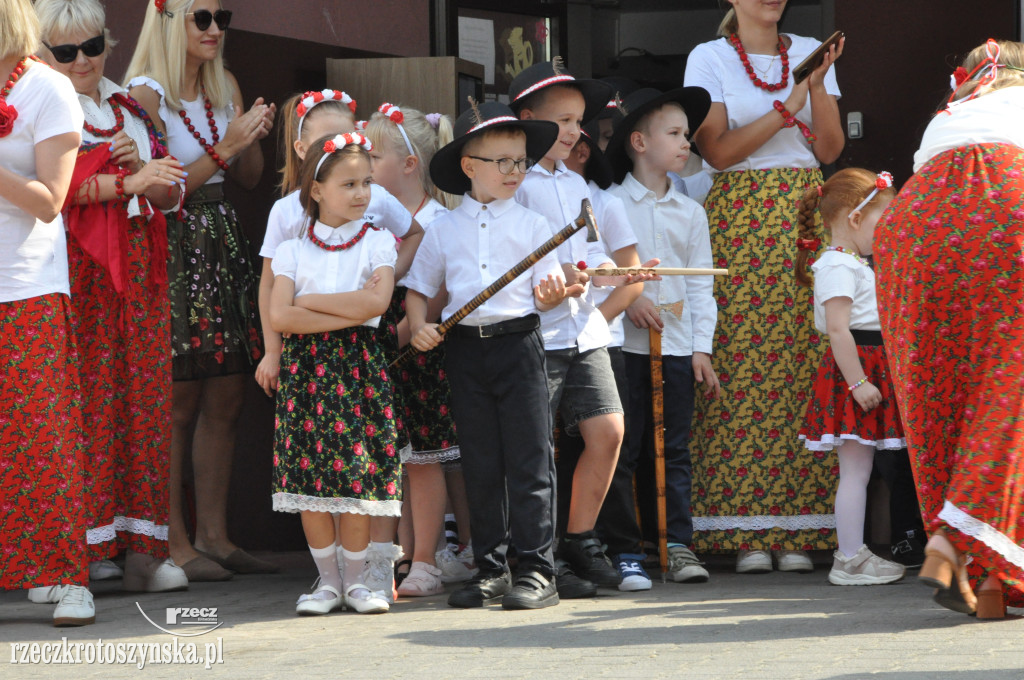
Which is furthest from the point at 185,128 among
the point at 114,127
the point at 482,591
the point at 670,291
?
the point at 482,591

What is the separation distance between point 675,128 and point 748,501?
151cm

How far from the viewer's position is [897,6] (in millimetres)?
7250

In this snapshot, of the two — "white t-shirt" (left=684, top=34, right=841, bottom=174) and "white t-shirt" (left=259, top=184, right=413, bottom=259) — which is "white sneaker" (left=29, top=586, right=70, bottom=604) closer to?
"white t-shirt" (left=259, top=184, right=413, bottom=259)

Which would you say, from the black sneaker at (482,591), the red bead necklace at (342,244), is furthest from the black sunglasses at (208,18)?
the black sneaker at (482,591)

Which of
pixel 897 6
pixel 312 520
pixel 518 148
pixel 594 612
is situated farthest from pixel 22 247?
pixel 897 6

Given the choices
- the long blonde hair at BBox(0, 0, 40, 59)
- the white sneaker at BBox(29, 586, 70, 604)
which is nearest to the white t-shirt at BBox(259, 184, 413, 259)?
the long blonde hair at BBox(0, 0, 40, 59)

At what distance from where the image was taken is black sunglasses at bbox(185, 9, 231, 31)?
5.39 meters

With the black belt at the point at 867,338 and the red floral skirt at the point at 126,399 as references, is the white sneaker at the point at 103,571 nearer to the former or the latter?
the red floral skirt at the point at 126,399

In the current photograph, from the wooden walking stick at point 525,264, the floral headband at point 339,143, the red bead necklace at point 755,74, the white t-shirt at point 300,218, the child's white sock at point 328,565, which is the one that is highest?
the red bead necklace at point 755,74

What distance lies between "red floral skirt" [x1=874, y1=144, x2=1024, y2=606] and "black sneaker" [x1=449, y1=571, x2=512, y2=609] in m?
1.45

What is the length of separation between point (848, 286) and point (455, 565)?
189cm

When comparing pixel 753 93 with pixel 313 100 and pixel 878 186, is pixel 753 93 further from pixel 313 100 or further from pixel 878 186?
pixel 313 100

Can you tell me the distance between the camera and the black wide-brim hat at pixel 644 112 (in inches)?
211

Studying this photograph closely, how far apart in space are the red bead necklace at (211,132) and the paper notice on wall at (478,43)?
2.14 m
